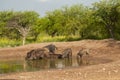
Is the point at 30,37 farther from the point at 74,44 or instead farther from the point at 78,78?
the point at 78,78

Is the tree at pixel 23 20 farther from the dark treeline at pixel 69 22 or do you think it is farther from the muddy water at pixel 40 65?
the muddy water at pixel 40 65

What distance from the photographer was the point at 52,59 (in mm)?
30531

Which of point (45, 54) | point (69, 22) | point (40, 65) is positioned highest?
point (69, 22)

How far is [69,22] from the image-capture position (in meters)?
53.6

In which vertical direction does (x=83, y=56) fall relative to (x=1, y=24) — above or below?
below

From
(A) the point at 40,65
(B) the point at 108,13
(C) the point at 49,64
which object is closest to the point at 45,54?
(C) the point at 49,64

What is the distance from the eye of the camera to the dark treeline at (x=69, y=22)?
44875 millimetres

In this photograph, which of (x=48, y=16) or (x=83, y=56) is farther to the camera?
(x=48, y=16)

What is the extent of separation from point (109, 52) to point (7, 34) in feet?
95.4

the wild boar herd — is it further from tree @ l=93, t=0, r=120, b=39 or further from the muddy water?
tree @ l=93, t=0, r=120, b=39

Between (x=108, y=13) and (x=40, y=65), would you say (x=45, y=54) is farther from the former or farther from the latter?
(x=108, y=13)

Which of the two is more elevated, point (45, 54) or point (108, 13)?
point (108, 13)

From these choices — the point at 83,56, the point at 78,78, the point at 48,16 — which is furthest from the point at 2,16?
the point at 78,78

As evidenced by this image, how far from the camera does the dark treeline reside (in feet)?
147
